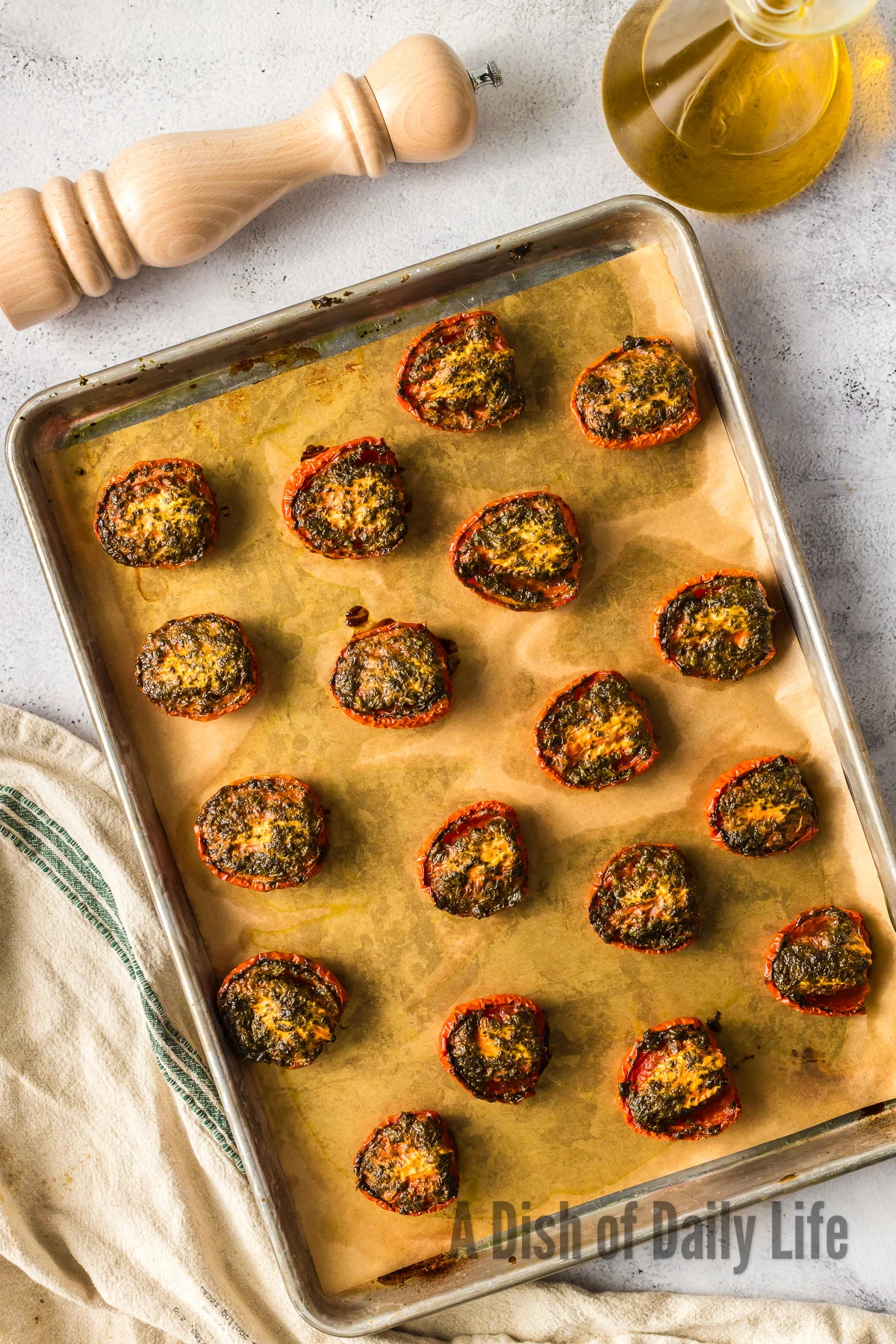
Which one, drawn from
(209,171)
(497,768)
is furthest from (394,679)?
(209,171)

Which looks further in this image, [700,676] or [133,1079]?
[133,1079]

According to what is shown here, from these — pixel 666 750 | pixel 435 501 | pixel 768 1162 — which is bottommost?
pixel 768 1162

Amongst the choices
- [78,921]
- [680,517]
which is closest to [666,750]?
[680,517]

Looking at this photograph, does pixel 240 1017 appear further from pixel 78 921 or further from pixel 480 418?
pixel 480 418

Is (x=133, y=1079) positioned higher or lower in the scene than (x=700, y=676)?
lower

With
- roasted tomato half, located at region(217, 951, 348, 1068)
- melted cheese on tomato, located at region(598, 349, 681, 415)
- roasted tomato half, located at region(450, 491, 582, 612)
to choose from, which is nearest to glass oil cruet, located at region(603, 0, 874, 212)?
melted cheese on tomato, located at region(598, 349, 681, 415)

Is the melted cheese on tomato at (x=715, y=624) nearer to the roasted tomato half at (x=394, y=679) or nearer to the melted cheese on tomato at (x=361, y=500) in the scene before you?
the roasted tomato half at (x=394, y=679)
